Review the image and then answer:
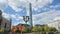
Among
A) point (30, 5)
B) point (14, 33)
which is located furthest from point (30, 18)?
point (14, 33)

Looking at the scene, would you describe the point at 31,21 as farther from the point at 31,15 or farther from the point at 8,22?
the point at 8,22

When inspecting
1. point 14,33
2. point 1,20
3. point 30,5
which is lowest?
point 14,33

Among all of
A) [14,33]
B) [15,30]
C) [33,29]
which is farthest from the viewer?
[33,29]

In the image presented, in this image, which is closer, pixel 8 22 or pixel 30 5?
pixel 30 5

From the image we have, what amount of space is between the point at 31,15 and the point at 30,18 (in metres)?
0.35

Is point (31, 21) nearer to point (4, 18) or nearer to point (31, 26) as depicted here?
point (31, 26)

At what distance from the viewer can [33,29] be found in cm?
1617

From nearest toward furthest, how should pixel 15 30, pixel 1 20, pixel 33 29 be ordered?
pixel 15 30 → pixel 33 29 → pixel 1 20

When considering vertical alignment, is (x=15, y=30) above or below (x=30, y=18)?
below

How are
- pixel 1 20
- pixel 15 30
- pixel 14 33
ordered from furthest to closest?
pixel 1 20, pixel 15 30, pixel 14 33

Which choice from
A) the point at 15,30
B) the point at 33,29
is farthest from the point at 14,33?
the point at 33,29

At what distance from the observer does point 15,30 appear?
14828 millimetres

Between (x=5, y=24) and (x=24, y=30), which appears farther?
(x=5, y=24)

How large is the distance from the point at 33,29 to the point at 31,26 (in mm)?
1078
